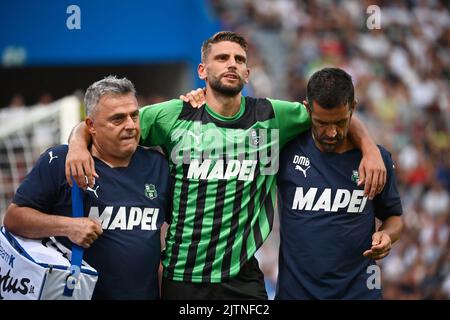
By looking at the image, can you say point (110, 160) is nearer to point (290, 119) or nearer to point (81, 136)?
point (81, 136)

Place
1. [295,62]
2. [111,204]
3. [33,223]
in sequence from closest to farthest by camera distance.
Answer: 1. [33,223]
2. [111,204]
3. [295,62]

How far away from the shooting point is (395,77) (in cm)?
1591

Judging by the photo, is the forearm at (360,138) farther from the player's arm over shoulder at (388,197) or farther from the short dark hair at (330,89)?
the short dark hair at (330,89)

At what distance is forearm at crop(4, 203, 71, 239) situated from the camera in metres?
4.88

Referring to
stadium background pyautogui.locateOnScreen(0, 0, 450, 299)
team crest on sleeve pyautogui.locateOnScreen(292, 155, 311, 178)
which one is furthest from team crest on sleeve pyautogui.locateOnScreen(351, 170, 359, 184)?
stadium background pyautogui.locateOnScreen(0, 0, 450, 299)

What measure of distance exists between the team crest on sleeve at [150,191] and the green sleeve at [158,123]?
330mm

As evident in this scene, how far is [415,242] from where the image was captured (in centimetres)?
1312

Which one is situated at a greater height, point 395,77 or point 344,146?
point 395,77

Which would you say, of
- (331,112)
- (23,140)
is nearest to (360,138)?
(331,112)

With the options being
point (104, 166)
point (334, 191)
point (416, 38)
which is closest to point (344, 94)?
point (334, 191)

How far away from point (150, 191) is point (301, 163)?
37.3 inches

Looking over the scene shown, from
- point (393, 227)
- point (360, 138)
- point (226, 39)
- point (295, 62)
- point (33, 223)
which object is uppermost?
point (226, 39)
